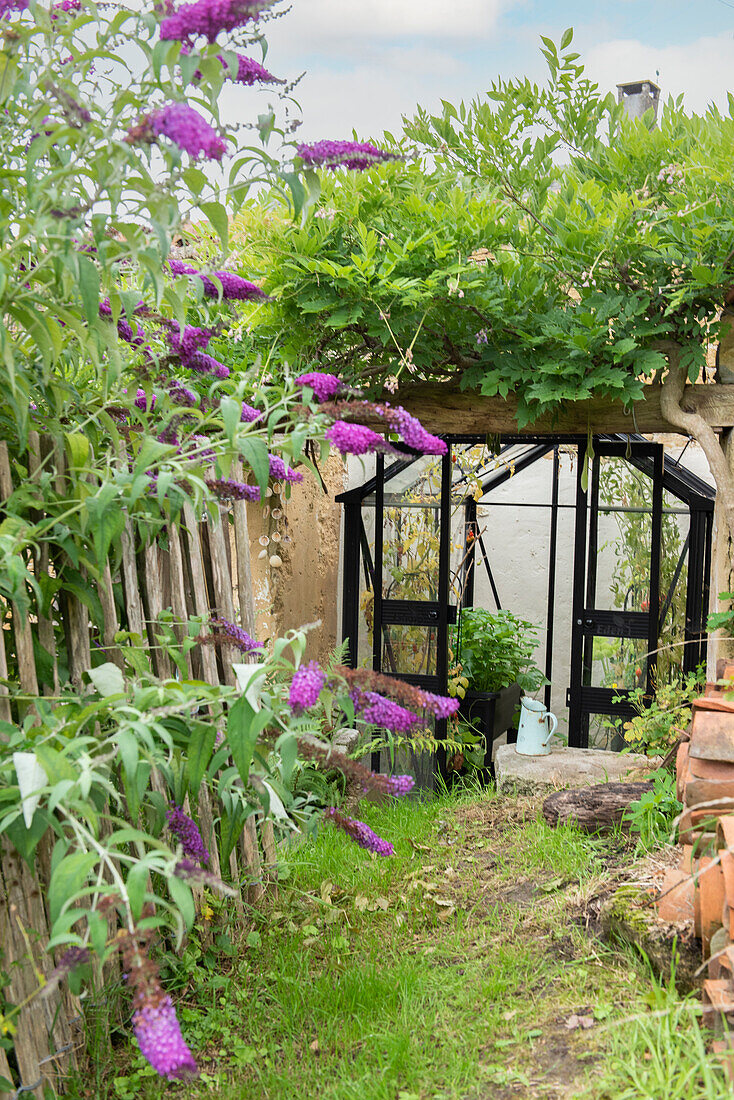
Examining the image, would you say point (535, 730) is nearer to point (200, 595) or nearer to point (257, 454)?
point (200, 595)

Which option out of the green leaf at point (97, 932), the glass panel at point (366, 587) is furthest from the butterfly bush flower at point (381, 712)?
the glass panel at point (366, 587)

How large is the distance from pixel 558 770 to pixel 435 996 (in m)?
2.16

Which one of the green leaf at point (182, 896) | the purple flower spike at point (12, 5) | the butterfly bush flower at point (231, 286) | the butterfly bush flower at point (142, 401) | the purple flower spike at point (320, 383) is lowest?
Answer: the green leaf at point (182, 896)

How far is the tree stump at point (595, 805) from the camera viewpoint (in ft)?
10.4

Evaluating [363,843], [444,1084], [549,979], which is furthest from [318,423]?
[549,979]

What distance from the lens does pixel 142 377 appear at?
1965 mm

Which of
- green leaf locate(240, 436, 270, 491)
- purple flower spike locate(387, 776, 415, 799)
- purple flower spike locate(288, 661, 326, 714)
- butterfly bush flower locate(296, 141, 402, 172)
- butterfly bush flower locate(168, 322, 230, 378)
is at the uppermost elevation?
butterfly bush flower locate(296, 141, 402, 172)

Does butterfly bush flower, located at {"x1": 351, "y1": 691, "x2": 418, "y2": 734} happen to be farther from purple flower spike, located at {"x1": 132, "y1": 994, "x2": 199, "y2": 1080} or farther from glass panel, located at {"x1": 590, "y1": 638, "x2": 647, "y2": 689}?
glass panel, located at {"x1": 590, "y1": 638, "x2": 647, "y2": 689}

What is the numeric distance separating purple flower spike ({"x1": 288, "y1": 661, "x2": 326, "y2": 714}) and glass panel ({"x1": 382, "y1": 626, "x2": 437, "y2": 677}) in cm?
343

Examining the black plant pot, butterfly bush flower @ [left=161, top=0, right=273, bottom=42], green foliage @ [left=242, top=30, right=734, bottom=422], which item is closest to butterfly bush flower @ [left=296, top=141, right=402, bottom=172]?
butterfly bush flower @ [left=161, top=0, right=273, bottom=42]

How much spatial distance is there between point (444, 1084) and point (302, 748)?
2.92 feet

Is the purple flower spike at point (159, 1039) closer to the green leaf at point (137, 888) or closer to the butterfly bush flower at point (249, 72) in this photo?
the green leaf at point (137, 888)

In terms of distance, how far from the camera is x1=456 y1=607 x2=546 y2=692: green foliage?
511 cm

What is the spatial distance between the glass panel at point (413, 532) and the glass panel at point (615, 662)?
0.94 meters
